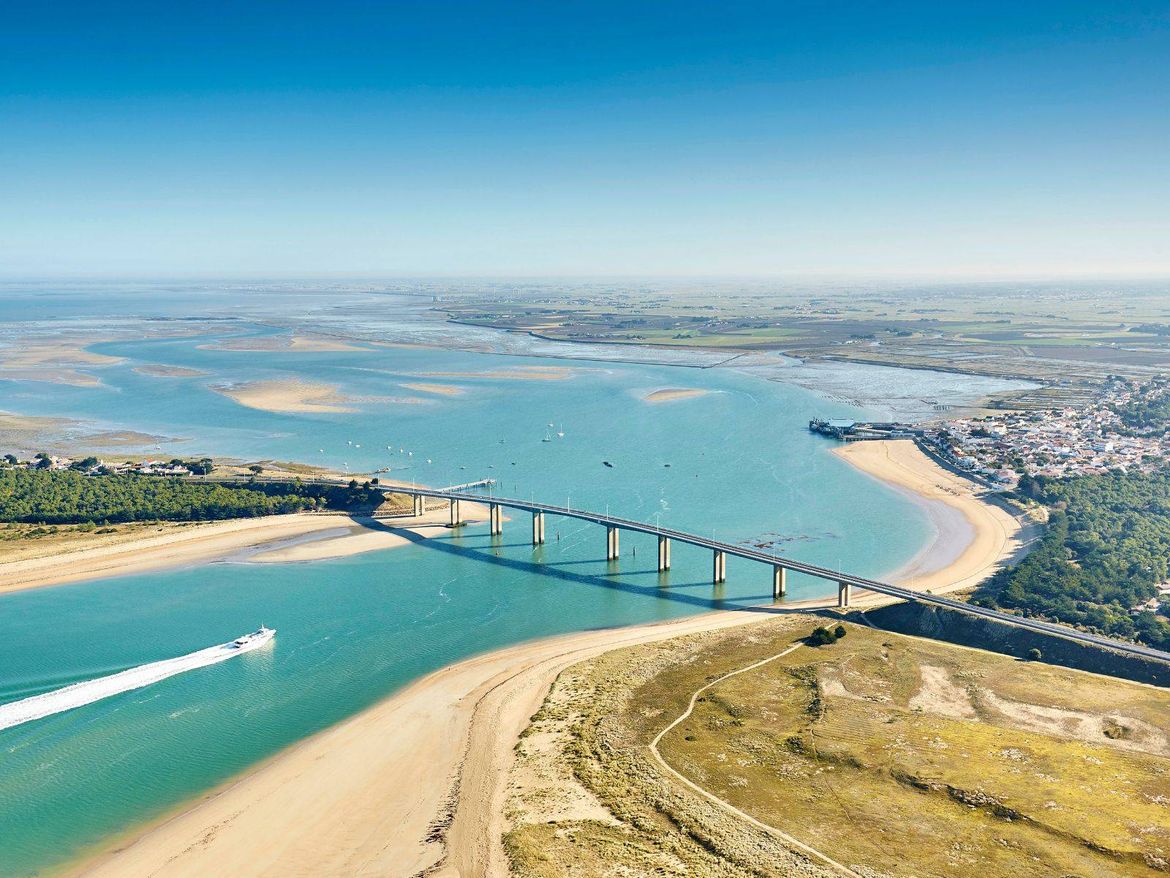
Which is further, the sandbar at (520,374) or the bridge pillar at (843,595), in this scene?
the sandbar at (520,374)

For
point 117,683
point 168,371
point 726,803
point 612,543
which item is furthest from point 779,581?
point 168,371

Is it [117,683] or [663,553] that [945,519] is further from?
[117,683]

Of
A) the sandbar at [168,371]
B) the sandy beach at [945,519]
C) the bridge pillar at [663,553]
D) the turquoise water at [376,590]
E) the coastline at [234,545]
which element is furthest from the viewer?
the sandbar at [168,371]

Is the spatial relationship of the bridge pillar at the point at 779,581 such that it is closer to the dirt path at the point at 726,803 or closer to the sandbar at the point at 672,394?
the dirt path at the point at 726,803

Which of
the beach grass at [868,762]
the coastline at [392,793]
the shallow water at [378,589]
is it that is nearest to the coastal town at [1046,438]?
the shallow water at [378,589]

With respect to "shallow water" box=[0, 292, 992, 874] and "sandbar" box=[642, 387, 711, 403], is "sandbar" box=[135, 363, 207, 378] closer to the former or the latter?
"shallow water" box=[0, 292, 992, 874]

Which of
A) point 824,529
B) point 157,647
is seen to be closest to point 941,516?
point 824,529

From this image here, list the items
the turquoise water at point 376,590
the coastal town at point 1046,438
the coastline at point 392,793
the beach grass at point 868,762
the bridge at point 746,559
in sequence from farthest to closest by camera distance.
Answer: the coastal town at point 1046,438 → the bridge at point 746,559 → the turquoise water at point 376,590 → the coastline at point 392,793 → the beach grass at point 868,762

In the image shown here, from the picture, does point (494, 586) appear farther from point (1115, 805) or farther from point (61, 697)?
point (1115, 805)
